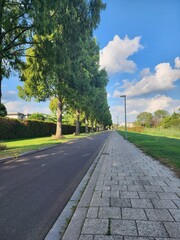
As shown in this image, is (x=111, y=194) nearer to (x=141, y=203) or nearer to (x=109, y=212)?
(x=141, y=203)

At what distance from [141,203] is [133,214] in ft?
1.92

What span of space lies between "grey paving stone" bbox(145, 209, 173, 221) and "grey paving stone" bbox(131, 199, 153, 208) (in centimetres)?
22

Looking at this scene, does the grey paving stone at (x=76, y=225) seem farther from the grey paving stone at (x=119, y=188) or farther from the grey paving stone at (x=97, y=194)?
the grey paving stone at (x=119, y=188)

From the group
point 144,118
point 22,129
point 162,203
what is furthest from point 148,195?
point 144,118

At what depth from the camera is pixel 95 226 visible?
3133 millimetres

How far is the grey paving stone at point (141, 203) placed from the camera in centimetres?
389

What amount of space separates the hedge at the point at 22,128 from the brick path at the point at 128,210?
848 inches

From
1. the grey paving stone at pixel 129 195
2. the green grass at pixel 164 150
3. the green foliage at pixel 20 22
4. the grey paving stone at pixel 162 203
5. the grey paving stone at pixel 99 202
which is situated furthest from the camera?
the green foliage at pixel 20 22

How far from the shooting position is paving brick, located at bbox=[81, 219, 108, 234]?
2968 mm

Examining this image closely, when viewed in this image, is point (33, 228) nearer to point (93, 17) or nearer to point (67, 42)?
point (67, 42)

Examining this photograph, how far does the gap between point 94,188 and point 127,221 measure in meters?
2.07

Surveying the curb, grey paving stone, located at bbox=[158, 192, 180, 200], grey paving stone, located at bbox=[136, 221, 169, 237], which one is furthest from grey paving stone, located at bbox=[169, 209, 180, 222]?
the curb

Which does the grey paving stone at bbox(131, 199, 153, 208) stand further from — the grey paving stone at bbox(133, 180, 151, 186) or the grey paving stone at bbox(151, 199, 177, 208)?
the grey paving stone at bbox(133, 180, 151, 186)

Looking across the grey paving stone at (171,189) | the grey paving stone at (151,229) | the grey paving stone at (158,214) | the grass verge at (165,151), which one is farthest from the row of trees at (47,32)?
the grey paving stone at (151,229)
